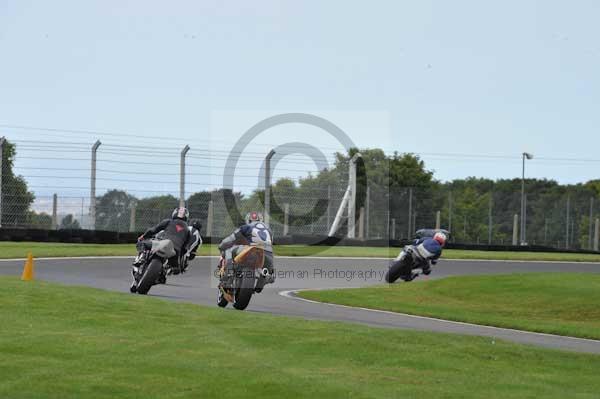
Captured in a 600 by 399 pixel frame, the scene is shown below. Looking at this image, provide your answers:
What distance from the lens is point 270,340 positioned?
33.5 feet

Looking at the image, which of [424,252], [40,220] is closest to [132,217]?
[40,220]

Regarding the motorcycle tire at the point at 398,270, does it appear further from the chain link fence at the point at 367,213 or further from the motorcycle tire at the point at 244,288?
the chain link fence at the point at 367,213

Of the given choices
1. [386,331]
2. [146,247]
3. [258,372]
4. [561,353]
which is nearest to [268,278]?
[146,247]

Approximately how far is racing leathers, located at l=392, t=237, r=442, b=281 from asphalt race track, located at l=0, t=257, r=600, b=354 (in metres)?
2.32

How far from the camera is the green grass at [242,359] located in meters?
7.99

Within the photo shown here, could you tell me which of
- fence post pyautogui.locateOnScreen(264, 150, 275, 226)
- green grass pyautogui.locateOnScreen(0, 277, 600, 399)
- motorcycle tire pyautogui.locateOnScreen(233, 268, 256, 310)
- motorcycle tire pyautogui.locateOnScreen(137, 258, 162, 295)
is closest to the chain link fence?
fence post pyautogui.locateOnScreen(264, 150, 275, 226)

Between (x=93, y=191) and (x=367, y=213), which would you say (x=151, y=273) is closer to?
(x=93, y=191)

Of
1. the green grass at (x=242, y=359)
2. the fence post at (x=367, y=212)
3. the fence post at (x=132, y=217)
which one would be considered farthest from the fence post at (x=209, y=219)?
the green grass at (x=242, y=359)

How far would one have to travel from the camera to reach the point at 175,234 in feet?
53.9

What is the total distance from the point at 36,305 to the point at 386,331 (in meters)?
3.79

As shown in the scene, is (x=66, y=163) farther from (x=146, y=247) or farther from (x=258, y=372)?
(x=258, y=372)

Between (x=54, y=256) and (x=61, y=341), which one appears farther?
(x=54, y=256)

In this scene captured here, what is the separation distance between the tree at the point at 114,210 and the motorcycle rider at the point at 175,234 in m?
11.7

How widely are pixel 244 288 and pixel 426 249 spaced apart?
17.2ft
